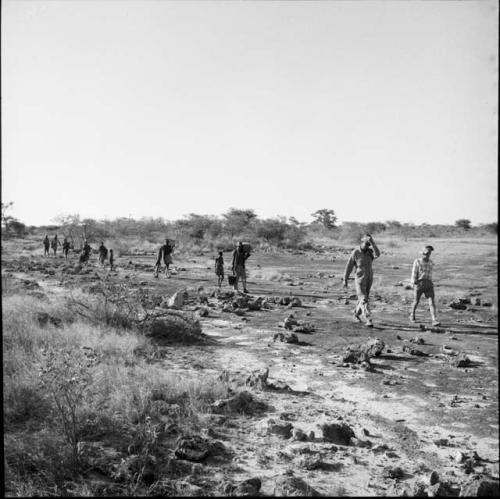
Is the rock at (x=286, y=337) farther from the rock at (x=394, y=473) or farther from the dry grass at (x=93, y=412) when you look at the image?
the rock at (x=394, y=473)

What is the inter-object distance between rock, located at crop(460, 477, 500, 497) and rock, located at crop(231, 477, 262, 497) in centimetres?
152

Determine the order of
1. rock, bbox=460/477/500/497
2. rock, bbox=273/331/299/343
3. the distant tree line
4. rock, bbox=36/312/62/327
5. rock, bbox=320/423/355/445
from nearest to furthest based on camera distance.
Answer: rock, bbox=460/477/500/497 < rock, bbox=320/423/355/445 < rock, bbox=273/331/299/343 < rock, bbox=36/312/62/327 < the distant tree line

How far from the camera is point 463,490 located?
3.46 metres

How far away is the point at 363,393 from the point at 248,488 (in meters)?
2.70

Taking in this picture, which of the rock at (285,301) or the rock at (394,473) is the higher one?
the rock at (285,301)

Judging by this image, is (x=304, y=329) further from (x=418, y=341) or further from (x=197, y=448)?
(x=197, y=448)

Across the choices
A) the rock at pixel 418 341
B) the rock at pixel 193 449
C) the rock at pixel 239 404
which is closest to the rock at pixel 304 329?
the rock at pixel 418 341

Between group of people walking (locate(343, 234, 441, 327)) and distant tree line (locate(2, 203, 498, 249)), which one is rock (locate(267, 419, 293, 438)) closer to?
group of people walking (locate(343, 234, 441, 327))

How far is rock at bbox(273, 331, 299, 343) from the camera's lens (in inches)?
325

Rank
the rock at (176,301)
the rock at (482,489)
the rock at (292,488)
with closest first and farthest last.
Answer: the rock at (482,489)
the rock at (292,488)
the rock at (176,301)

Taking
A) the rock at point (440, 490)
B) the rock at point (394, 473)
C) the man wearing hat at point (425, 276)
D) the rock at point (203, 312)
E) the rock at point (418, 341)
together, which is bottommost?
the rock at point (394, 473)

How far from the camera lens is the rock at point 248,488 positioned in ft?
11.4

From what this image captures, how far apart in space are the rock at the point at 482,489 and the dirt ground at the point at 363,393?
10.2 inches

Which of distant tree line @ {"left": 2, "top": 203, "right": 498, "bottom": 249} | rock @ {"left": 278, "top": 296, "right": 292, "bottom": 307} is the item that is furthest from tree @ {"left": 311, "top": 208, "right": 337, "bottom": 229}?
rock @ {"left": 278, "top": 296, "right": 292, "bottom": 307}
